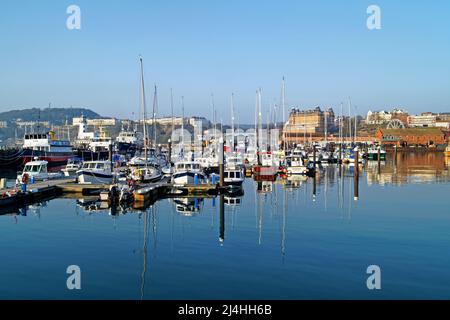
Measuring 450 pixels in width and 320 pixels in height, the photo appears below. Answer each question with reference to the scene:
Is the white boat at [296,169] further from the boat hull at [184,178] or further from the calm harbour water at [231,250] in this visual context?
the calm harbour water at [231,250]

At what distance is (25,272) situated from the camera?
21.8 meters

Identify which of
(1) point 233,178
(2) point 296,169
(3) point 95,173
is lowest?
(2) point 296,169

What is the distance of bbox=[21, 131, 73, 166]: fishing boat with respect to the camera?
87.9 m

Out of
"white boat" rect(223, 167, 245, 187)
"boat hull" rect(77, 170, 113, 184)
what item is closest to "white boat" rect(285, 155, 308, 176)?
"white boat" rect(223, 167, 245, 187)

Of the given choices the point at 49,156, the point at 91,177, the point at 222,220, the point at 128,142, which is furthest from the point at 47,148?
the point at 222,220

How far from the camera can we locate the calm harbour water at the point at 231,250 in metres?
19.4

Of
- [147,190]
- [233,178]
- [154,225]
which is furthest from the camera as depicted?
[233,178]

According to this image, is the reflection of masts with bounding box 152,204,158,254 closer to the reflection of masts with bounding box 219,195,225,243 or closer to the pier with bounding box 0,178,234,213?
the reflection of masts with bounding box 219,195,225,243

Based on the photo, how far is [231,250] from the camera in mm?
25344

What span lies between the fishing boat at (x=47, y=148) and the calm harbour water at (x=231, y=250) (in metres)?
48.3

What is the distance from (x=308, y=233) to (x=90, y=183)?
86.5 feet

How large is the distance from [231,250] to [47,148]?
73069 mm

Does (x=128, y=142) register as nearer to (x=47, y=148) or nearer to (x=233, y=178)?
(x=47, y=148)
